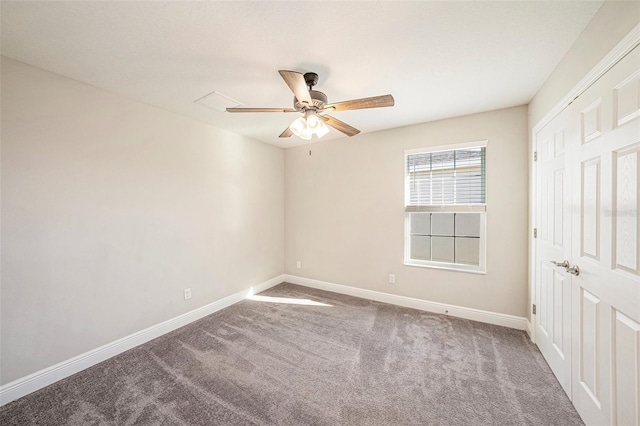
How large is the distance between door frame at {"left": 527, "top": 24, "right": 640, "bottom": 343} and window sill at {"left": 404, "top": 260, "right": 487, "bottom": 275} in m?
0.48

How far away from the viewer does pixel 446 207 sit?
10.0ft

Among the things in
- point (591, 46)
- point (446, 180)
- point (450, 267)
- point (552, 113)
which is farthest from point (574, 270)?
point (446, 180)

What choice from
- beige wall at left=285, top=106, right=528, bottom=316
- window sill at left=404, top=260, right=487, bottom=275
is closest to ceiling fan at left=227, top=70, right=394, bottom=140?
A: beige wall at left=285, top=106, right=528, bottom=316

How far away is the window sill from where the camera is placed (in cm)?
286

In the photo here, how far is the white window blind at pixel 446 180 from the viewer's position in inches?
113

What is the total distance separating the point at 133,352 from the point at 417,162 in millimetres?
3919

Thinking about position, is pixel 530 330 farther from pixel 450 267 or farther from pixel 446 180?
pixel 446 180

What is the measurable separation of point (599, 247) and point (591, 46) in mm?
1212

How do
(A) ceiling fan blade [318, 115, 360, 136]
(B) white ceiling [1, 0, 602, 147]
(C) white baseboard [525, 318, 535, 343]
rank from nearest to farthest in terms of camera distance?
1. (B) white ceiling [1, 0, 602, 147]
2. (A) ceiling fan blade [318, 115, 360, 136]
3. (C) white baseboard [525, 318, 535, 343]

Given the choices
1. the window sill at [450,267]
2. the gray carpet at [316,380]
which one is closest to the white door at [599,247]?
the gray carpet at [316,380]

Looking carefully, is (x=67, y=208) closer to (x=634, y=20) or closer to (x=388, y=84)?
(x=388, y=84)

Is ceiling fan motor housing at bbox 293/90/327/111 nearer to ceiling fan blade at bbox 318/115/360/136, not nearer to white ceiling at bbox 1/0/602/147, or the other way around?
ceiling fan blade at bbox 318/115/360/136

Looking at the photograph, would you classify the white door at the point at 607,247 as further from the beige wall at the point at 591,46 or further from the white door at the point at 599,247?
the beige wall at the point at 591,46

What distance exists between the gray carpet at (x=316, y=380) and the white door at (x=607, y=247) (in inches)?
19.6
